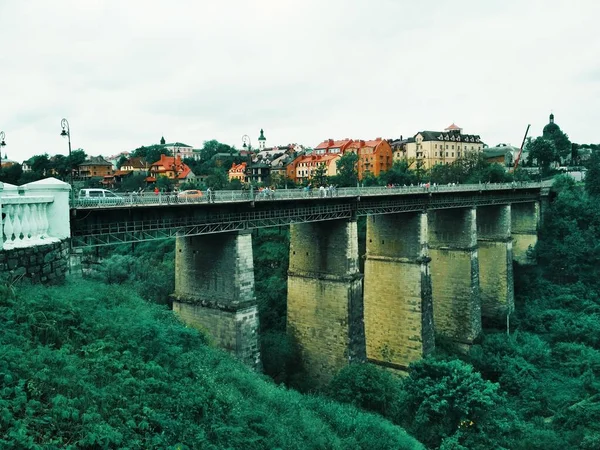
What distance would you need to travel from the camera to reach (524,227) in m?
55.9

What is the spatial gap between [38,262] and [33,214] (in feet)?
4.53

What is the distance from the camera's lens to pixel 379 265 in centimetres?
3494

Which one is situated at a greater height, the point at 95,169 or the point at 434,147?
the point at 434,147

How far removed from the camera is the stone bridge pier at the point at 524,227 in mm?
54903

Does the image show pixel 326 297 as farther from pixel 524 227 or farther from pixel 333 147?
pixel 333 147

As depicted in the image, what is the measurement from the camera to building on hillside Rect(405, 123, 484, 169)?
98.1 m

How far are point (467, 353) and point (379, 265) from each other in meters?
11.2

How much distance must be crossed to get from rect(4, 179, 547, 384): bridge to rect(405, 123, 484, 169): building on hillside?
53.2m

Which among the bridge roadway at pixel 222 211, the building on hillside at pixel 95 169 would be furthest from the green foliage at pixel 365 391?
the building on hillside at pixel 95 169

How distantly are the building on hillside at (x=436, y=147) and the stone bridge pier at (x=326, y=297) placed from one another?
7009 cm

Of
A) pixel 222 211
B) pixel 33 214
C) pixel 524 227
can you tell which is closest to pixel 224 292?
pixel 222 211

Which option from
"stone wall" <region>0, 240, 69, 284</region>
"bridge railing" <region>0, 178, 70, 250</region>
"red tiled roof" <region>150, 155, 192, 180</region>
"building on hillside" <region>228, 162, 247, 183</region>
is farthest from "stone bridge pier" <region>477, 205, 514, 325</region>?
"red tiled roof" <region>150, 155, 192, 180</region>

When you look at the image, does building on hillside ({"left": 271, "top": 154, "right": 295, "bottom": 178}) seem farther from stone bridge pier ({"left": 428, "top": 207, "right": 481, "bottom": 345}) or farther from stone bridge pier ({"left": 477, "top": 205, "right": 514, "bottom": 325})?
stone bridge pier ({"left": 428, "top": 207, "right": 481, "bottom": 345})

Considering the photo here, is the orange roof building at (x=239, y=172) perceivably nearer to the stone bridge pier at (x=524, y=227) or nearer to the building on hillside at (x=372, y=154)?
the building on hillside at (x=372, y=154)
